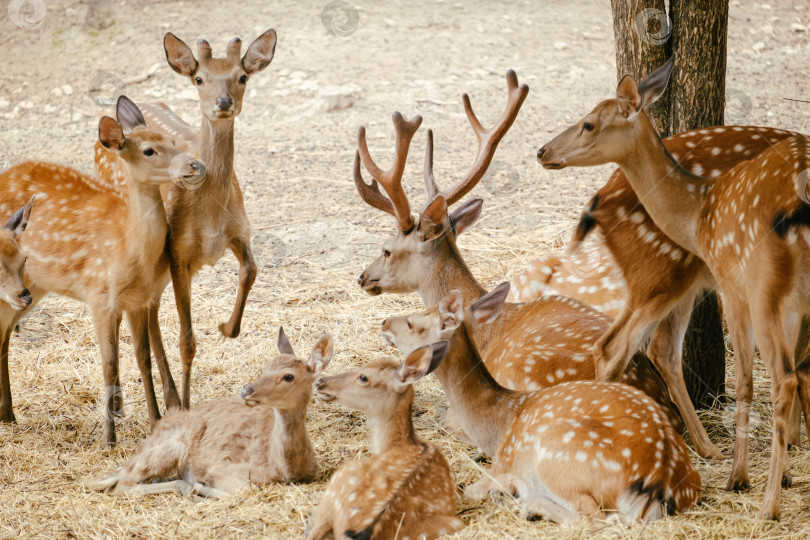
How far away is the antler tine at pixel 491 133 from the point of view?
15.2 ft

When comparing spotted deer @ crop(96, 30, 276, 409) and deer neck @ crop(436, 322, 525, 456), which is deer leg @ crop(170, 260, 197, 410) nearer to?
spotted deer @ crop(96, 30, 276, 409)

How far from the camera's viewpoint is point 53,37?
39.6 ft

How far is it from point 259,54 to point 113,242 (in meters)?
1.19

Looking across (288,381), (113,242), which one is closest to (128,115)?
(113,242)

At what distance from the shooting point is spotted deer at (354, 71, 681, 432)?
440 cm

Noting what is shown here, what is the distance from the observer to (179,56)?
463 cm

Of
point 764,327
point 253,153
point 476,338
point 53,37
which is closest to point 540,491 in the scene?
point 764,327

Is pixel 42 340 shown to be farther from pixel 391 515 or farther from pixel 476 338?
pixel 391 515

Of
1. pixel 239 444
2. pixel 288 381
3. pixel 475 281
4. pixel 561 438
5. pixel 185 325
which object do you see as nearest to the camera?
pixel 561 438

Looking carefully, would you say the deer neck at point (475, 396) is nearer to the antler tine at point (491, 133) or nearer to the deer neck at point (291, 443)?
the deer neck at point (291, 443)

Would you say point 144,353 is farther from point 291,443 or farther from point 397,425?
point 397,425

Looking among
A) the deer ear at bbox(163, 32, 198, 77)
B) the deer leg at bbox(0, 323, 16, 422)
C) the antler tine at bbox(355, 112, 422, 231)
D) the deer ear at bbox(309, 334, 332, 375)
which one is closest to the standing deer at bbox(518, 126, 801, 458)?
the antler tine at bbox(355, 112, 422, 231)

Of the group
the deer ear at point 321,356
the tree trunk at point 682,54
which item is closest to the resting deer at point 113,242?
the deer ear at point 321,356

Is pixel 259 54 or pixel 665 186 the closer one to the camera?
pixel 665 186
